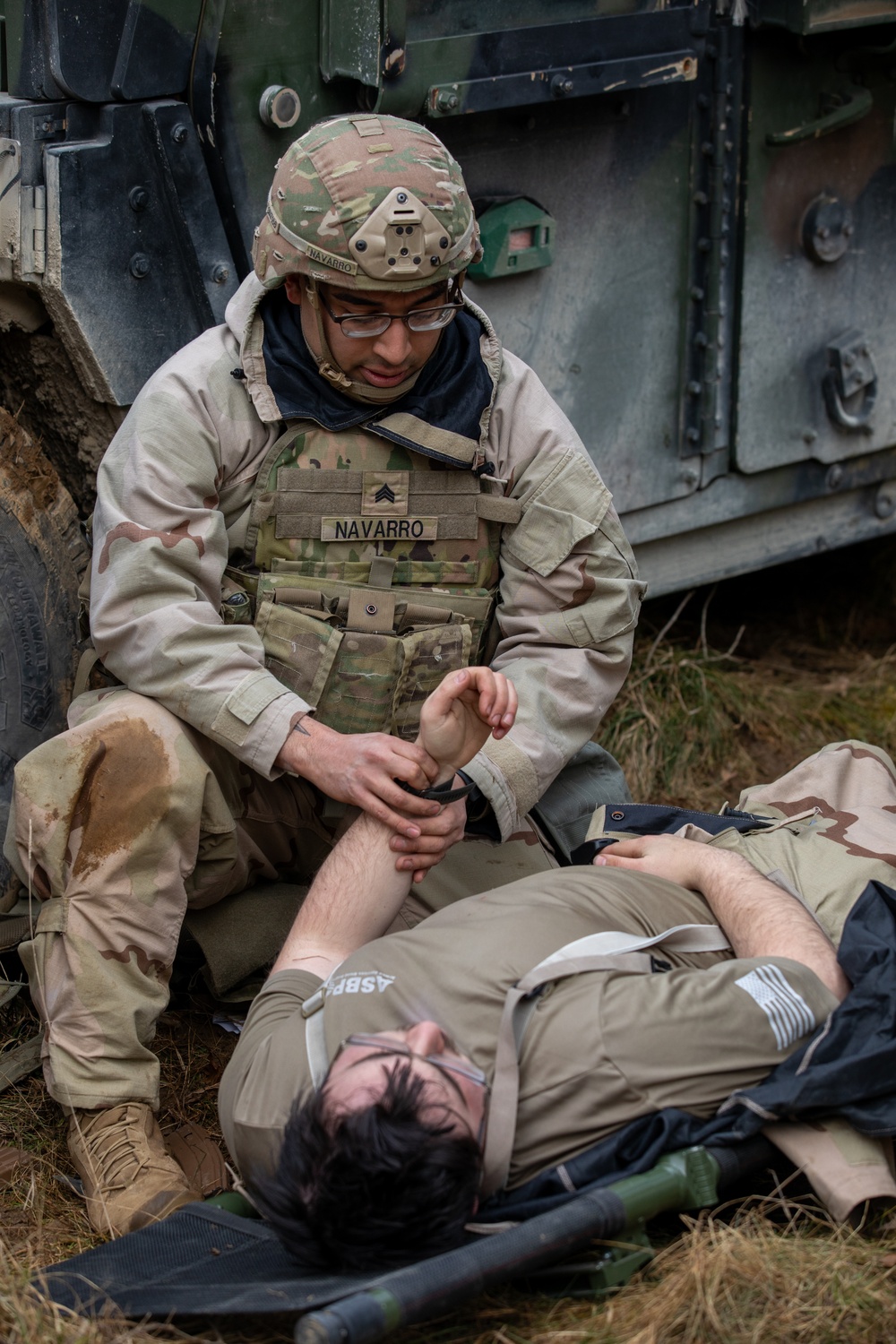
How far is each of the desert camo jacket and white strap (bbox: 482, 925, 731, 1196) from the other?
0.67 metres

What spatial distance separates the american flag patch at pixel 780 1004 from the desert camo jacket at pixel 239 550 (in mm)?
822

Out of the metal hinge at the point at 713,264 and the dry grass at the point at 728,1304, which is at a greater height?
the metal hinge at the point at 713,264

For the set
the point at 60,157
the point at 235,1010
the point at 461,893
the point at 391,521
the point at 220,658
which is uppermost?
the point at 60,157

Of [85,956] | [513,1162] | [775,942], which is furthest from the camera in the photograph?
[85,956]

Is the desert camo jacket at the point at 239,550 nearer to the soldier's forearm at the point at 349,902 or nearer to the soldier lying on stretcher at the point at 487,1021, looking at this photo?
the soldier's forearm at the point at 349,902

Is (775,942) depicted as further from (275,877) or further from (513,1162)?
(275,877)

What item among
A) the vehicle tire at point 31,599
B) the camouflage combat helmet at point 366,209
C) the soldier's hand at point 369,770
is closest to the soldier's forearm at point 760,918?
the soldier's hand at point 369,770

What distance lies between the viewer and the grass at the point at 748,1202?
225 cm

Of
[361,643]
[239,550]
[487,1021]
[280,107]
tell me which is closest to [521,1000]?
[487,1021]

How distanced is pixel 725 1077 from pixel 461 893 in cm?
101

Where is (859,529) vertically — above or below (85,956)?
above

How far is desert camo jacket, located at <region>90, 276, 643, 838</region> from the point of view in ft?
9.77

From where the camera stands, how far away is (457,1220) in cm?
222

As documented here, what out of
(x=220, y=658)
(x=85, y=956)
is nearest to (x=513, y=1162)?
(x=85, y=956)
